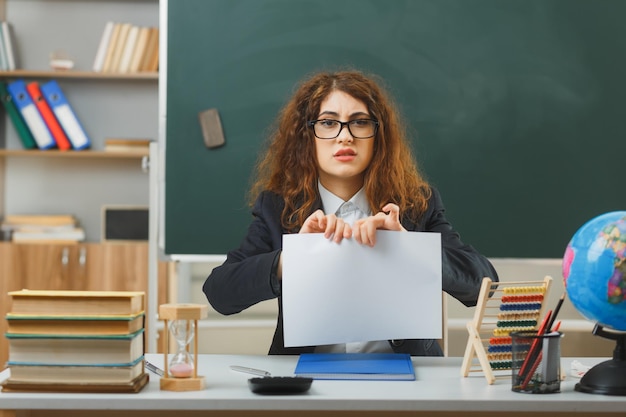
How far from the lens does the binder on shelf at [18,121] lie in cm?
442

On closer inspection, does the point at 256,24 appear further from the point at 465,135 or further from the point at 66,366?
the point at 66,366

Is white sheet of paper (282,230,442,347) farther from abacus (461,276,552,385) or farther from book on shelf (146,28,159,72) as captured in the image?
book on shelf (146,28,159,72)

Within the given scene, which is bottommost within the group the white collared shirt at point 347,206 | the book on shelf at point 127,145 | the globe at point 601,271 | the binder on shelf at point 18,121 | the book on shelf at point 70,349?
the book on shelf at point 70,349

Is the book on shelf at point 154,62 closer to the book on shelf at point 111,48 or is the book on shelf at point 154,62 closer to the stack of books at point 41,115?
the book on shelf at point 111,48

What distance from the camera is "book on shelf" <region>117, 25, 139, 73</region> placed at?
4.43 metres

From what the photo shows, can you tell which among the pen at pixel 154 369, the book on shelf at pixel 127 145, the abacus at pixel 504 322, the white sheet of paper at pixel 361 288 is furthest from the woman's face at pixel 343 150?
the book on shelf at pixel 127 145

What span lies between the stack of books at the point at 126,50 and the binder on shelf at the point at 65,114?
0.24 meters

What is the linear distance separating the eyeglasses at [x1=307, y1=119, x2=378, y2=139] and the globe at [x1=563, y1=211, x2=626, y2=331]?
0.78 metres

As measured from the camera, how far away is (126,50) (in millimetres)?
4465

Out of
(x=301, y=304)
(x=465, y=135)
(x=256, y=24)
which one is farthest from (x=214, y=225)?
(x=301, y=304)

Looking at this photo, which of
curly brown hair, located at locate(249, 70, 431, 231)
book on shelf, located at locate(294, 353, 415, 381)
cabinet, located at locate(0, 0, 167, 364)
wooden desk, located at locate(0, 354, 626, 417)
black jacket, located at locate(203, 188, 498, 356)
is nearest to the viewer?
wooden desk, located at locate(0, 354, 626, 417)

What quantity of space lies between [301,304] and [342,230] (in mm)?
179

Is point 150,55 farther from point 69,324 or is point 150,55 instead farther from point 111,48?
point 69,324

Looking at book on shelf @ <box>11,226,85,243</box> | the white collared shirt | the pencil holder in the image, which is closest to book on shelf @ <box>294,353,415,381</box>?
the pencil holder
